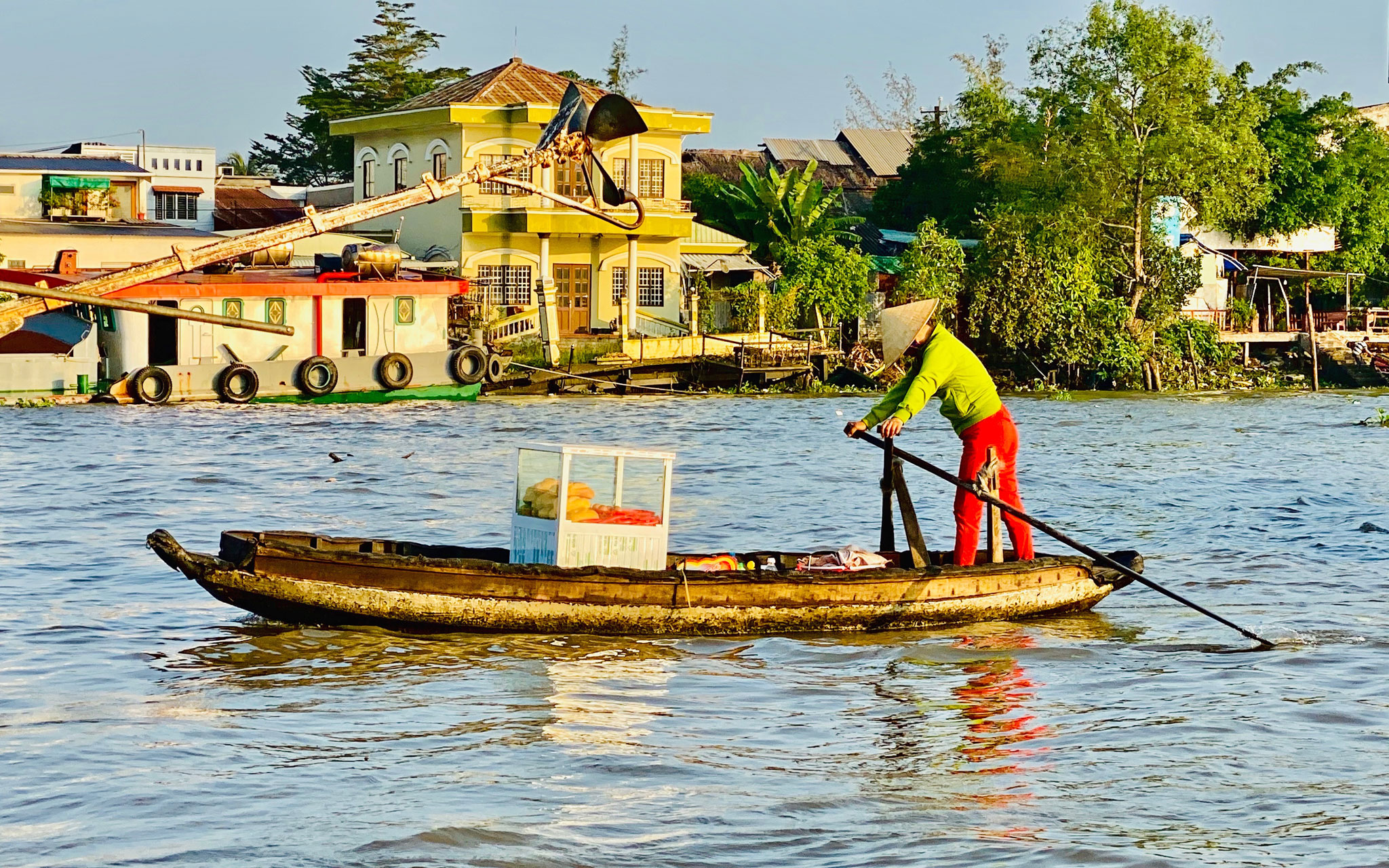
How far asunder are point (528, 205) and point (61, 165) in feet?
37.6

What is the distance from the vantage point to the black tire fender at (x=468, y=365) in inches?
1341

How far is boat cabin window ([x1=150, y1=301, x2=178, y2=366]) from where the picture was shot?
31688 millimetres

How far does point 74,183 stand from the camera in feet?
131

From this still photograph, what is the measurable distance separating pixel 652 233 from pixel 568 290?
267 centimetres

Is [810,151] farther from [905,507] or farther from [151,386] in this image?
[905,507]

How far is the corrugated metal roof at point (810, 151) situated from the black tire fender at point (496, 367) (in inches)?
848

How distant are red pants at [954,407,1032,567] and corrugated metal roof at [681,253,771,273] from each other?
32433mm

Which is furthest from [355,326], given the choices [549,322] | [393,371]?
[549,322]

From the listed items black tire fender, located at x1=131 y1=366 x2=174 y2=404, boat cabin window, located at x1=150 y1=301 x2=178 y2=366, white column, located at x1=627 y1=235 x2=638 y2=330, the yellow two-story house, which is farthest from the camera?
white column, located at x1=627 y1=235 x2=638 y2=330

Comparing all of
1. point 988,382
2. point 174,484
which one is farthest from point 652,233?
point 988,382

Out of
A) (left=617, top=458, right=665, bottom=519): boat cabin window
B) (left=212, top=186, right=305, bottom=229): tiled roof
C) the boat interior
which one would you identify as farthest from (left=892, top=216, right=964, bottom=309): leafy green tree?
(left=617, top=458, right=665, bottom=519): boat cabin window

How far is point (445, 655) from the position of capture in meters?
9.77

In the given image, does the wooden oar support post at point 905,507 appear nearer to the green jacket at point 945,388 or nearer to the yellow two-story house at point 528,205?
the green jacket at point 945,388

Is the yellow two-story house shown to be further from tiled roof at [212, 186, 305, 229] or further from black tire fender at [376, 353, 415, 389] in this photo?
black tire fender at [376, 353, 415, 389]
